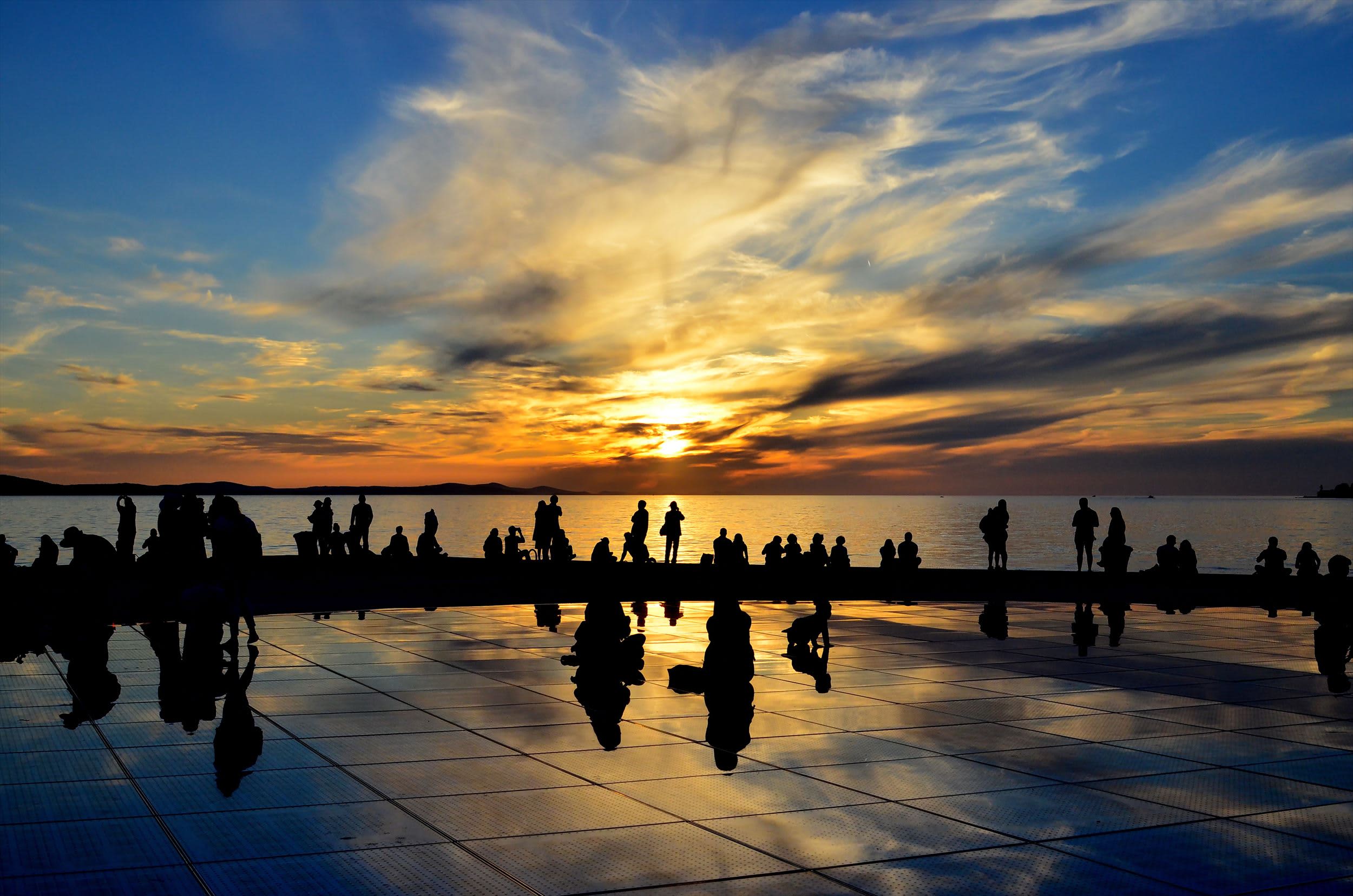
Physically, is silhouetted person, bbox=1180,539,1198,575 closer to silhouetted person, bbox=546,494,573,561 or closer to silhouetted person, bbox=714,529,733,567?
silhouetted person, bbox=714,529,733,567

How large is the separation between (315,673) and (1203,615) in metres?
17.5

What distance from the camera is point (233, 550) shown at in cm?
1409

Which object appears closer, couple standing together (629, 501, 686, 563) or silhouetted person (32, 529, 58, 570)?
silhouetted person (32, 529, 58, 570)

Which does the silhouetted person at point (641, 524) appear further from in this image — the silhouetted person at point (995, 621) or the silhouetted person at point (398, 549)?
the silhouetted person at point (995, 621)

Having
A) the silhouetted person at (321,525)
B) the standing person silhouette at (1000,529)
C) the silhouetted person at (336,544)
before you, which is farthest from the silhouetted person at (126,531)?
the standing person silhouette at (1000,529)

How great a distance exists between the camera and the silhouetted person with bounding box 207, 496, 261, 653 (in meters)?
13.9

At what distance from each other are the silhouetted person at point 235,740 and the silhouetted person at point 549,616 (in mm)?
6811

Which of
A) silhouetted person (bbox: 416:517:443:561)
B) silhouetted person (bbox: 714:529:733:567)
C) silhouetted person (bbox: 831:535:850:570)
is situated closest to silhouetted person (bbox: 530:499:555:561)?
silhouetted person (bbox: 416:517:443:561)

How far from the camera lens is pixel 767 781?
734cm

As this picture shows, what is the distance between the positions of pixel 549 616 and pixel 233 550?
264 inches

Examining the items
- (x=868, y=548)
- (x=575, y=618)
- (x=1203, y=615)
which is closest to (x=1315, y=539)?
(x=868, y=548)

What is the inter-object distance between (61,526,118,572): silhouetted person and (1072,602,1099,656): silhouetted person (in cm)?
1512

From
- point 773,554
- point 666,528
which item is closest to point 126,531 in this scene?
point 666,528

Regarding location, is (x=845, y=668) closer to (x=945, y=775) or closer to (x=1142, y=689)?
(x=1142, y=689)
